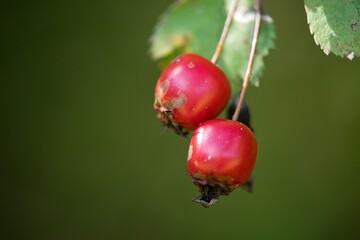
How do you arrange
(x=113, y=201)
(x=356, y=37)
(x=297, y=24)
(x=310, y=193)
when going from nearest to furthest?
(x=356, y=37) → (x=297, y=24) → (x=310, y=193) → (x=113, y=201)

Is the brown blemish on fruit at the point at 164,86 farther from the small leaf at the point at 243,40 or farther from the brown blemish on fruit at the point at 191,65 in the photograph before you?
the small leaf at the point at 243,40

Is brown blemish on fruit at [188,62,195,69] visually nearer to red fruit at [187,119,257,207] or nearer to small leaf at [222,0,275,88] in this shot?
red fruit at [187,119,257,207]

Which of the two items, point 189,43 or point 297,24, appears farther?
point 297,24

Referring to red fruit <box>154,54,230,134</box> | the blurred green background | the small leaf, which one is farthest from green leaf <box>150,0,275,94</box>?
the blurred green background

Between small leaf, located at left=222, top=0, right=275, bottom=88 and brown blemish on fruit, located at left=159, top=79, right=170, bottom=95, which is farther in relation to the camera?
small leaf, located at left=222, top=0, right=275, bottom=88

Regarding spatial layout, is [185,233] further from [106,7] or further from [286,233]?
[106,7]

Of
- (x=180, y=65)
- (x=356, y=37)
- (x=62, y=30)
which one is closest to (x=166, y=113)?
(x=180, y=65)
